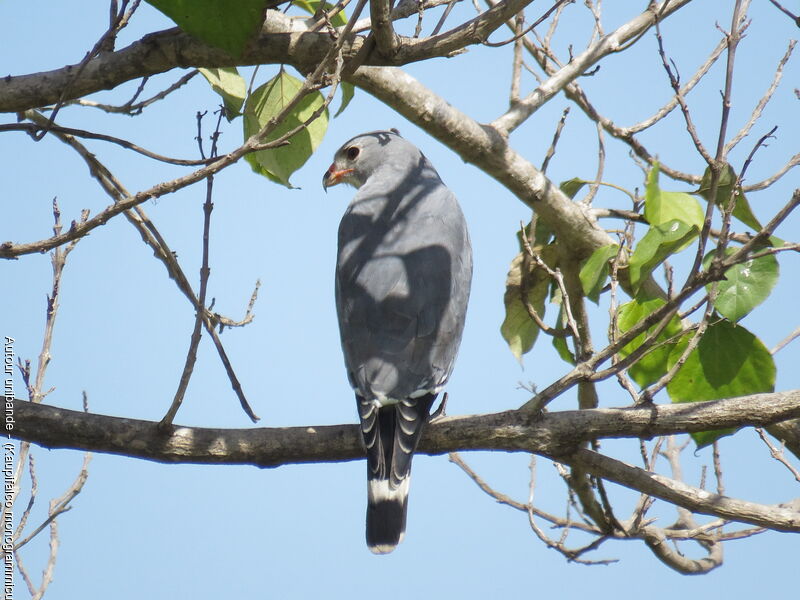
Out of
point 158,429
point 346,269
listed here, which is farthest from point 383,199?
point 158,429

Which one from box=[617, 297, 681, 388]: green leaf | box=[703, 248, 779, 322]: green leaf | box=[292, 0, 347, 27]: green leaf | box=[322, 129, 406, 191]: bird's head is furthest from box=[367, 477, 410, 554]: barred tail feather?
box=[322, 129, 406, 191]: bird's head

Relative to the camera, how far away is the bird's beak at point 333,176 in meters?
5.24

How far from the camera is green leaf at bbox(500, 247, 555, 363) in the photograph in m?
4.23

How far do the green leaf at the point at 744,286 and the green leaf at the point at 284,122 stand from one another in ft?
5.62

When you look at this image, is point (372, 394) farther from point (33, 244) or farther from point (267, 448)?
point (33, 244)

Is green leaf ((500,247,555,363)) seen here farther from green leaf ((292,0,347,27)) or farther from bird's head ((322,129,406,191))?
green leaf ((292,0,347,27))

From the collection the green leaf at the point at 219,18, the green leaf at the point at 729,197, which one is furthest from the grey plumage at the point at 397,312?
the green leaf at the point at 219,18

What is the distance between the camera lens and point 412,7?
9.28 ft

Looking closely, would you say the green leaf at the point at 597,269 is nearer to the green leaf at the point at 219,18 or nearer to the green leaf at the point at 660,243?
the green leaf at the point at 660,243

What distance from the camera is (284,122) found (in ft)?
11.9

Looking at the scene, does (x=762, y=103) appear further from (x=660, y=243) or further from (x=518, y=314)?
(x=518, y=314)

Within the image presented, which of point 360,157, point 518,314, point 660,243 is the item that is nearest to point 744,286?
point 660,243

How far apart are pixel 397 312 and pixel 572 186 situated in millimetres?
1205

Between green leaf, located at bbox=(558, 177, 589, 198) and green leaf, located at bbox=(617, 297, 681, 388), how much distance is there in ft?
2.75
